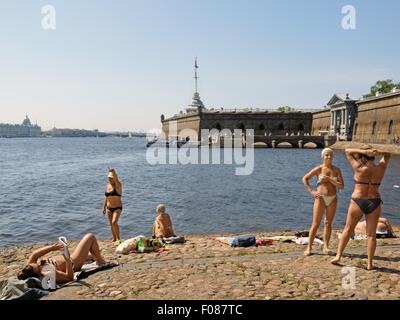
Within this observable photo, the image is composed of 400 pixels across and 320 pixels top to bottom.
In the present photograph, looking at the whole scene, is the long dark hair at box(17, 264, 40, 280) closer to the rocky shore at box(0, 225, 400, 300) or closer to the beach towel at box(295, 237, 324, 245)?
the rocky shore at box(0, 225, 400, 300)

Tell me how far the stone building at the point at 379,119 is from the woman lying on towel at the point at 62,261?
175 feet

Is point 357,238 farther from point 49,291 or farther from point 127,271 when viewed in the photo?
point 49,291

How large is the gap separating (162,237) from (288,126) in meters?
85.4

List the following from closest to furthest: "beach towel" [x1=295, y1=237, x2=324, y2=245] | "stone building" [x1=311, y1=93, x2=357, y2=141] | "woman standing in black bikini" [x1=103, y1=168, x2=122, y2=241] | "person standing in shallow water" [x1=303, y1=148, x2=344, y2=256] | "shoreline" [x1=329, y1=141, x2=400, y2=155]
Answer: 1. "person standing in shallow water" [x1=303, y1=148, x2=344, y2=256]
2. "beach towel" [x1=295, y1=237, x2=324, y2=245]
3. "woman standing in black bikini" [x1=103, y1=168, x2=122, y2=241]
4. "shoreline" [x1=329, y1=141, x2=400, y2=155]
5. "stone building" [x1=311, y1=93, x2=357, y2=141]

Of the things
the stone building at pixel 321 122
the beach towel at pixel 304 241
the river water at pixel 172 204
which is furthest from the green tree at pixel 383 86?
the beach towel at pixel 304 241

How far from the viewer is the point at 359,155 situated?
659 centimetres

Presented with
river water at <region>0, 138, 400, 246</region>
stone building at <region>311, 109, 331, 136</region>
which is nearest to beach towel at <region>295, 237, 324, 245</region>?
river water at <region>0, 138, 400, 246</region>

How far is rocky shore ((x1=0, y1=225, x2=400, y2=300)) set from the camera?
5.83 metres

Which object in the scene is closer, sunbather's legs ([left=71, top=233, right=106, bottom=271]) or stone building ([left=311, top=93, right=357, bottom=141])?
sunbather's legs ([left=71, top=233, right=106, bottom=271])

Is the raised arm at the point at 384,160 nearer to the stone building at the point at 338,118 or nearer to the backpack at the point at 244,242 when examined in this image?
the backpack at the point at 244,242

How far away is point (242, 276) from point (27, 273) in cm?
339

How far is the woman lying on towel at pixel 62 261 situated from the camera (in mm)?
6375

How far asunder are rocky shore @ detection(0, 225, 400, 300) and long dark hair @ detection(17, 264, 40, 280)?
0.50 m
